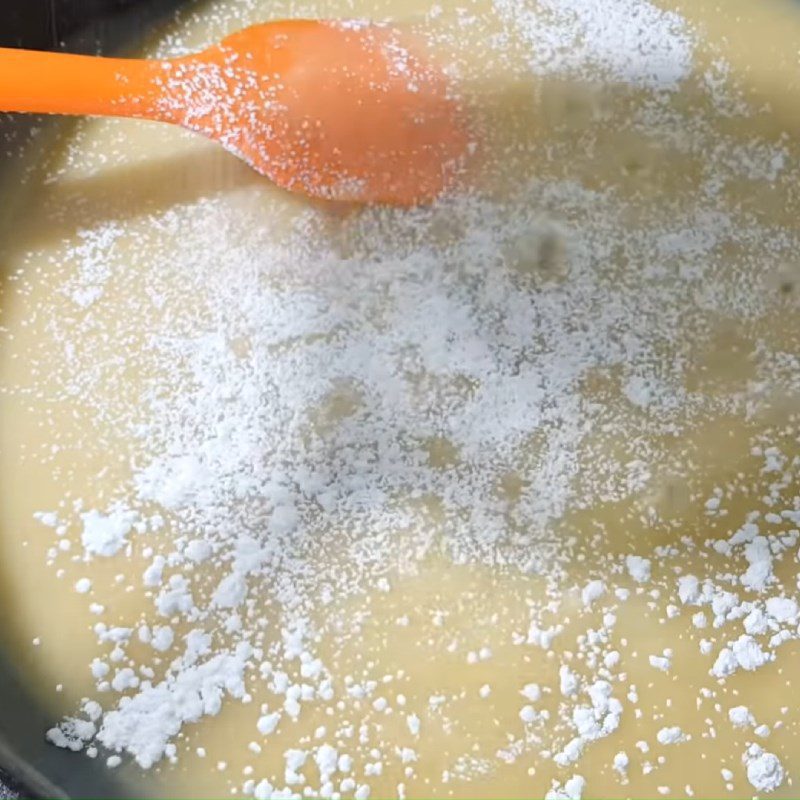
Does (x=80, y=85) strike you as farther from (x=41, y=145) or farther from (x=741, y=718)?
(x=741, y=718)

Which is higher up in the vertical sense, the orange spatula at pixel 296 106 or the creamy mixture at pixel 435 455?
the orange spatula at pixel 296 106

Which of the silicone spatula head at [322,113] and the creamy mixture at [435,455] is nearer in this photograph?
the creamy mixture at [435,455]

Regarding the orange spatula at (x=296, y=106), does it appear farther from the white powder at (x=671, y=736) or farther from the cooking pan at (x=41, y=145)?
the white powder at (x=671, y=736)

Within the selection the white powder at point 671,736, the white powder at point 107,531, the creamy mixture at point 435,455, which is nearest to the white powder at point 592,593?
the creamy mixture at point 435,455

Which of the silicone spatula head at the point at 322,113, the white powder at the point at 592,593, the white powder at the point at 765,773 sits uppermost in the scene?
the silicone spatula head at the point at 322,113

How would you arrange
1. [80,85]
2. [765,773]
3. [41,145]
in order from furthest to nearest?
[41,145] → [80,85] → [765,773]

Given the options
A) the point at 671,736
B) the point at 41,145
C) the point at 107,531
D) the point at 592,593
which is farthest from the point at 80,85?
the point at 671,736

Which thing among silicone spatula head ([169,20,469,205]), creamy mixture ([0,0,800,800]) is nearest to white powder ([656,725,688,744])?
creamy mixture ([0,0,800,800])
